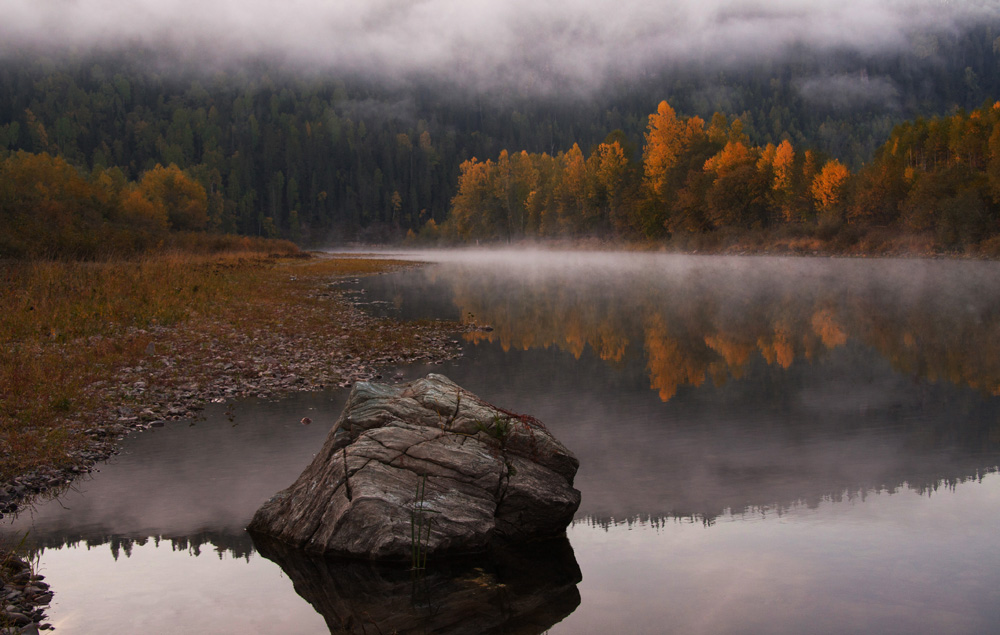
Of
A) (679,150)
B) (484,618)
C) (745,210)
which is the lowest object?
(484,618)

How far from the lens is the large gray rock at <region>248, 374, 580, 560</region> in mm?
8961

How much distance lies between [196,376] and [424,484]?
11114 millimetres

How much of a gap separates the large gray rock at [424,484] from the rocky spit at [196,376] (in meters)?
3.06

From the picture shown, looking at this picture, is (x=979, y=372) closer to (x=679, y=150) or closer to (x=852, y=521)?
(x=852, y=521)

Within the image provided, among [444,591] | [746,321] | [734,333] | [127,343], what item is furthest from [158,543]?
[746,321]

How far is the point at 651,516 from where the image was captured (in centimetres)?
1046

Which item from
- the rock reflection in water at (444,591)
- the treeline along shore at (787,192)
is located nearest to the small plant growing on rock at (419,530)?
the rock reflection in water at (444,591)

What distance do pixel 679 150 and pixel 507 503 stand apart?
10732cm

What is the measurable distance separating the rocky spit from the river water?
45cm

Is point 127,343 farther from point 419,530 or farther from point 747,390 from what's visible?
point 747,390

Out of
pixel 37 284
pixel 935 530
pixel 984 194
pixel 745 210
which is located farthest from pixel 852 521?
pixel 745 210

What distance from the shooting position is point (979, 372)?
20.0 m

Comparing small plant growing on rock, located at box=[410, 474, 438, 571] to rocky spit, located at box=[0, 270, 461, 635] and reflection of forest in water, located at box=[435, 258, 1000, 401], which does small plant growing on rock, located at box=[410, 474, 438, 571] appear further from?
reflection of forest in water, located at box=[435, 258, 1000, 401]

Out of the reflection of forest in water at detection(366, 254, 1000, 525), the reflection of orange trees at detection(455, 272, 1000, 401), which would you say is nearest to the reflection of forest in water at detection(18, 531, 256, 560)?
the reflection of forest in water at detection(366, 254, 1000, 525)
